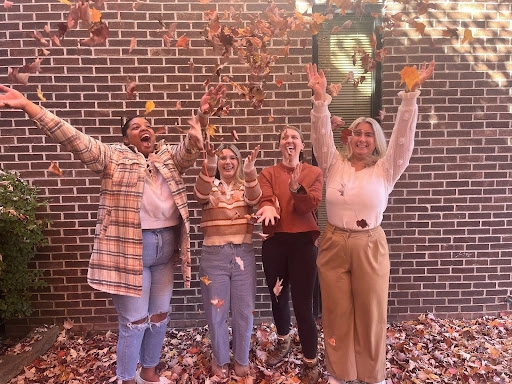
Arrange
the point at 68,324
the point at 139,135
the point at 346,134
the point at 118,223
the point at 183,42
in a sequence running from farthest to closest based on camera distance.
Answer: the point at 68,324, the point at 183,42, the point at 346,134, the point at 139,135, the point at 118,223

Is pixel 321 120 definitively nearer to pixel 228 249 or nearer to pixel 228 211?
pixel 228 211

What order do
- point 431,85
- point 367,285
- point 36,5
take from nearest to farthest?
1. point 367,285
2. point 36,5
3. point 431,85

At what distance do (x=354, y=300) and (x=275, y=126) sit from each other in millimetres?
1733

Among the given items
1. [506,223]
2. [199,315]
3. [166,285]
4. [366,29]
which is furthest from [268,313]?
[366,29]

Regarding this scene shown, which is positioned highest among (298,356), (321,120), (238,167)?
(321,120)

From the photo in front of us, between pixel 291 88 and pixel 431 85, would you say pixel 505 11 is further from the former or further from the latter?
pixel 291 88

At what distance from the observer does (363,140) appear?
2.75 metres

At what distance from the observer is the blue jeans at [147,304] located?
270cm

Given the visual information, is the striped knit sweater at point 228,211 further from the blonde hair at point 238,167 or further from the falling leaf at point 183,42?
the falling leaf at point 183,42

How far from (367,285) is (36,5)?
355cm

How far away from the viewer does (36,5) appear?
3631mm

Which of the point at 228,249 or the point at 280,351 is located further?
the point at 280,351

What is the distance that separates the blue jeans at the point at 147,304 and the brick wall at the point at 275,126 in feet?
3.49

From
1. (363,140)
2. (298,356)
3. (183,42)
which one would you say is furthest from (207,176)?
(298,356)
